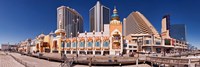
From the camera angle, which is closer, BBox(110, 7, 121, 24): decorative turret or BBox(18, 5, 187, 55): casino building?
BBox(18, 5, 187, 55): casino building

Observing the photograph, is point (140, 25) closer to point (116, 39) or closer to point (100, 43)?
point (100, 43)

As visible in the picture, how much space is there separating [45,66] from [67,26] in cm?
15266

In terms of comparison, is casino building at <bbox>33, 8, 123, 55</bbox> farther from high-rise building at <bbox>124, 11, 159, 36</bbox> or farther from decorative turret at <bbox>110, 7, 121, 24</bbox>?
high-rise building at <bbox>124, 11, 159, 36</bbox>

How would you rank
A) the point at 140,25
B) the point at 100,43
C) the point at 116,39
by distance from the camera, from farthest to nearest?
the point at 140,25
the point at 100,43
the point at 116,39

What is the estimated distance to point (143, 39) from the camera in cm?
11562

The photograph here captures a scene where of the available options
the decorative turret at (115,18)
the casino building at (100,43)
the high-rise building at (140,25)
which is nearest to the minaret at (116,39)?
the casino building at (100,43)

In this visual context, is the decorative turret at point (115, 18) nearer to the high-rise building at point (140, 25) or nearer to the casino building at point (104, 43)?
the casino building at point (104, 43)

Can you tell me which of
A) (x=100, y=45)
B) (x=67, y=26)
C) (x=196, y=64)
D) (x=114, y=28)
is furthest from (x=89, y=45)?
(x=67, y=26)

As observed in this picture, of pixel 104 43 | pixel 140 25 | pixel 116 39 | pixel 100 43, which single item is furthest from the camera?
pixel 140 25

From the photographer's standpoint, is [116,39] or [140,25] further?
[140,25]

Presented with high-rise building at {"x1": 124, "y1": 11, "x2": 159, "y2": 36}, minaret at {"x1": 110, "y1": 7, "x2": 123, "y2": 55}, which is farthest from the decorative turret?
high-rise building at {"x1": 124, "y1": 11, "x2": 159, "y2": 36}

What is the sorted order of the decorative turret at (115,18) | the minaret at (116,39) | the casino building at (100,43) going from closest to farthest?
the minaret at (116,39) < the casino building at (100,43) < the decorative turret at (115,18)

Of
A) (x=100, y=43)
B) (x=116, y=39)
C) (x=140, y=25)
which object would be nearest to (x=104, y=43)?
(x=100, y=43)

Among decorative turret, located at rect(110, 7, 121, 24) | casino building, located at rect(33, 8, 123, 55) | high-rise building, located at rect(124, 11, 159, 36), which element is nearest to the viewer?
casino building, located at rect(33, 8, 123, 55)
